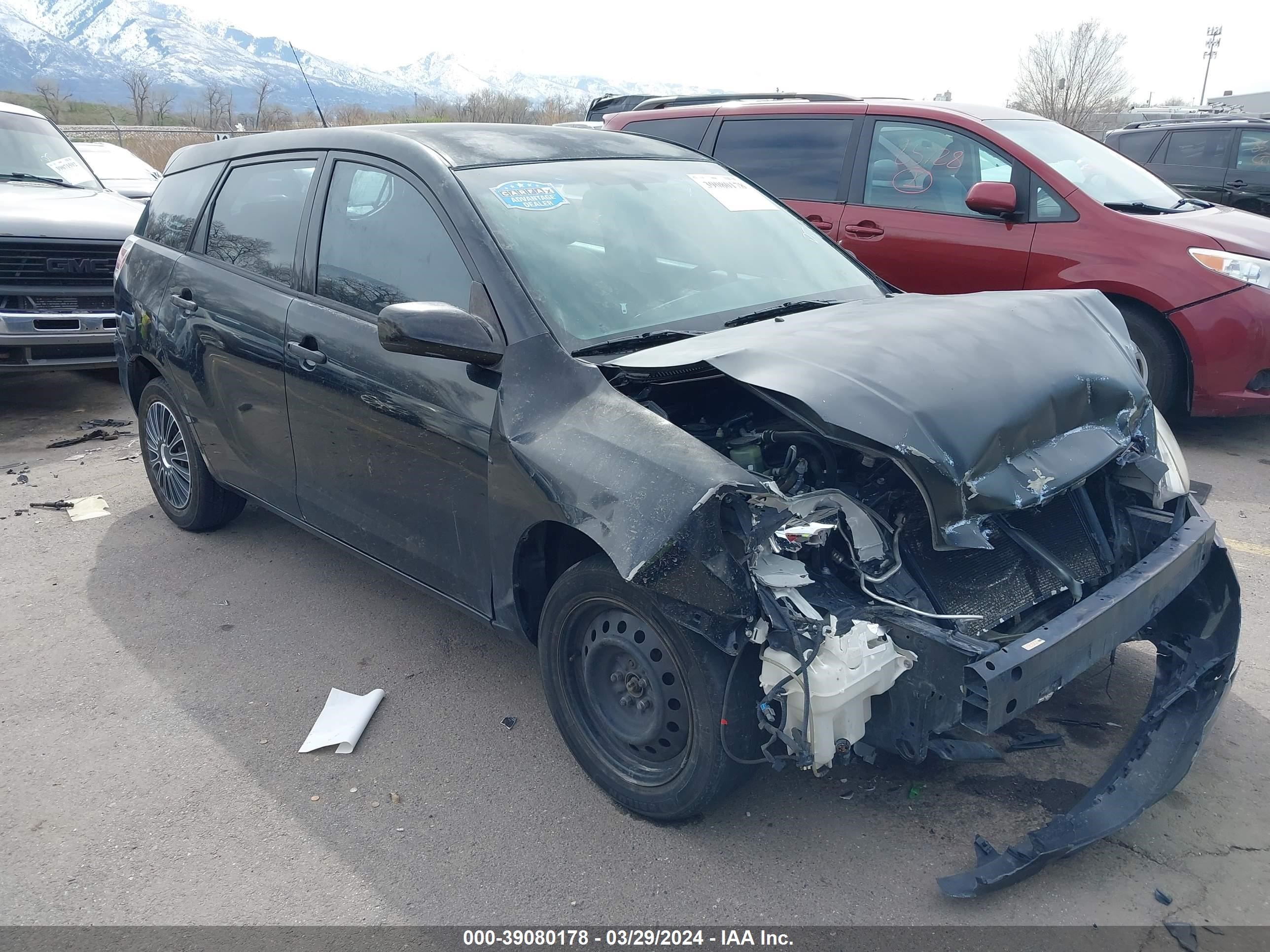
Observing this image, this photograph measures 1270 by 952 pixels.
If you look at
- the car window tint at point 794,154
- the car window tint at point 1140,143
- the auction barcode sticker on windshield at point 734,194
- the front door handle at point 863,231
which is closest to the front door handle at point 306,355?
the auction barcode sticker on windshield at point 734,194

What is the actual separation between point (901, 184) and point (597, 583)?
4.76 metres

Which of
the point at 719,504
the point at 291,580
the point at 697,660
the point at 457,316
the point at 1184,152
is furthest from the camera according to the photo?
the point at 1184,152

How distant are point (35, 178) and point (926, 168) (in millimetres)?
7333

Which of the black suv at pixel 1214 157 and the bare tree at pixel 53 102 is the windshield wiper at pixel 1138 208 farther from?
the bare tree at pixel 53 102

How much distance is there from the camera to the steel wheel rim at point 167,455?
477 centimetres

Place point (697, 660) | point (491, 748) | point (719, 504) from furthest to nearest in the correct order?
point (491, 748) → point (697, 660) → point (719, 504)

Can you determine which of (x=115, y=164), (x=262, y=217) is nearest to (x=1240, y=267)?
(x=262, y=217)

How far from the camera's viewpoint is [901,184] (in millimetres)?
6348

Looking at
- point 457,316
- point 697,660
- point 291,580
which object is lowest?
point 291,580

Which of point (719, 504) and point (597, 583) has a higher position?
point (719, 504)

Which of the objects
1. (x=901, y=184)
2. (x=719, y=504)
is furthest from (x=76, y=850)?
(x=901, y=184)

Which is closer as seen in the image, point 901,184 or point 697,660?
point 697,660

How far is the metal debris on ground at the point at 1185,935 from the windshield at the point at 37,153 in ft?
30.5

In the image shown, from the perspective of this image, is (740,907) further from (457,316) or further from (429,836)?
(457,316)
